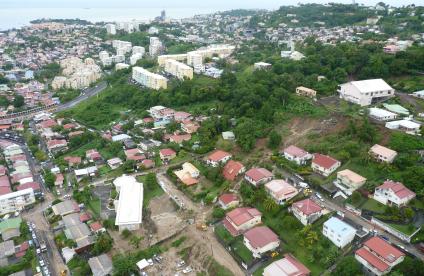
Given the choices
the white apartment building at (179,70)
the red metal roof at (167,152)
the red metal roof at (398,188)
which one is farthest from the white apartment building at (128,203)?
the white apartment building at (179,70)

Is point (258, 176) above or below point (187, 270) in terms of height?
above

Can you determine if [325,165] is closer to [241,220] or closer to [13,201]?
[241,220]

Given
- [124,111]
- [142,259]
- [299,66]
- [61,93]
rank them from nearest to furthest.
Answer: [142,259]
[299,66]
[124,111]
[61,93]

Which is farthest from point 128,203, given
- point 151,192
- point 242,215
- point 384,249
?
point 384,249

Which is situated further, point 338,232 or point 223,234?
point 223,234

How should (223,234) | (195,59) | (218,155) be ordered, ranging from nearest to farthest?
(223,234) < (218,155) < (195,59)

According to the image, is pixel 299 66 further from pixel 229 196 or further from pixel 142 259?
pixel 142 259

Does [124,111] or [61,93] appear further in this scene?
[61,93]

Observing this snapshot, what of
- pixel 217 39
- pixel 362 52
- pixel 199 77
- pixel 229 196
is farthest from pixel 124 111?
pixel 217 39
